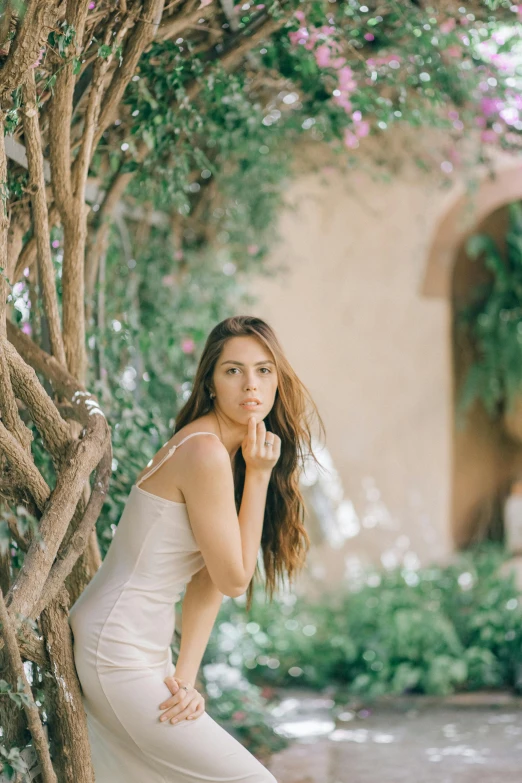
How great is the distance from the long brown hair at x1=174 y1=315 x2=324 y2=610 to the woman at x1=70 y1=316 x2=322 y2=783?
0.01 metres

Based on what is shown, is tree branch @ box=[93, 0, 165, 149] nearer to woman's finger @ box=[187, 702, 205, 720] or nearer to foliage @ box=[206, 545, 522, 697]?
woman's finger @ box=[187, 702, 205, 720]

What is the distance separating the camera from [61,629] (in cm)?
209

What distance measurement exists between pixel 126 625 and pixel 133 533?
206 mm

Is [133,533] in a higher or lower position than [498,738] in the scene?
higher

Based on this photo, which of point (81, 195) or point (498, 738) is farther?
point (498, 738)

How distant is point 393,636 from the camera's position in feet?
16.2

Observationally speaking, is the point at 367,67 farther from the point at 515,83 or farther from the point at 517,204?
the point at 517,204

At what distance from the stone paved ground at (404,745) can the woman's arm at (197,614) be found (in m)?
1.52

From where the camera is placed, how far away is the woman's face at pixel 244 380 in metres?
2.28

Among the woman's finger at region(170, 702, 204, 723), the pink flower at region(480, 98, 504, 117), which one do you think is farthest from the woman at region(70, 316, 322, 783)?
the pink flower at region(480, 98, 504, 117)

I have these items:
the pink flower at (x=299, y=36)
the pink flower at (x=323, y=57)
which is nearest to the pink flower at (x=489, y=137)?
the pink flower at (x=323, y=57)

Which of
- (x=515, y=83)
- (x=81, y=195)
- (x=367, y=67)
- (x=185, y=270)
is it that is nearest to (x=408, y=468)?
(x=185, y=270)

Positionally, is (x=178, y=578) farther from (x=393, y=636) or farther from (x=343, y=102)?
(x=393, y=636)

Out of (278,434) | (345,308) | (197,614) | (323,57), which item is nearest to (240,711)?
(197,614)
